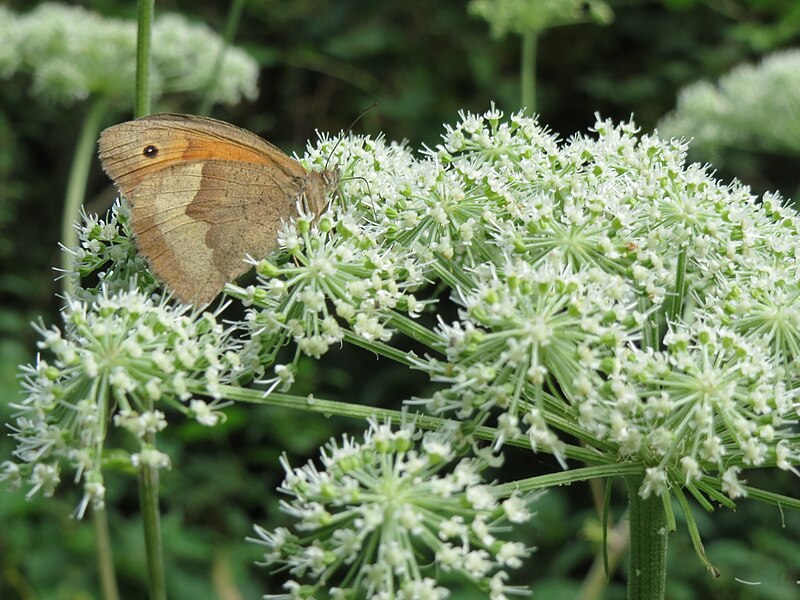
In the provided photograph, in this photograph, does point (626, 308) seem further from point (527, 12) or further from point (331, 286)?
point (527, 12)

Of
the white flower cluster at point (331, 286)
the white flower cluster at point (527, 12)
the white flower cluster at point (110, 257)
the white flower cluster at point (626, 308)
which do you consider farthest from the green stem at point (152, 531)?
the white flower cluster at point (527, 12)

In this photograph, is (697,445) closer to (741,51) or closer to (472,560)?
(472,560)

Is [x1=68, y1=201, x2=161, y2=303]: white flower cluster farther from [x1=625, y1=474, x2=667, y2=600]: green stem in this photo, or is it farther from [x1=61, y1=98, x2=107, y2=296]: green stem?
[x1=61, y1=98, x2=107, y2=296]: green stem

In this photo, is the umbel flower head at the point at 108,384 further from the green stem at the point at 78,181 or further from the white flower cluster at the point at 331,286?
the green stem at the point at 78,181

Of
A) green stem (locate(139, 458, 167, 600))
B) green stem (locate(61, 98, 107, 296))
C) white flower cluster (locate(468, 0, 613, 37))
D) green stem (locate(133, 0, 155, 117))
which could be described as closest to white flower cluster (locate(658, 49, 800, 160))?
white flower cluster (locate(468, 0, 613, 37))

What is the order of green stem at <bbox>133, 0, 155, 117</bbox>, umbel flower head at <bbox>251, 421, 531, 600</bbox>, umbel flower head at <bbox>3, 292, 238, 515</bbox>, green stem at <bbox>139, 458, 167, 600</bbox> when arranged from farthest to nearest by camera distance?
green stem at <bbox>133, 0, 155, 117</bbox> < green stem at <bbox>139, 458, 167, 600</bbox> < umbel flower head at <bbox>3, 292, 238, 515</bbox> < umbel flower head at <bbox>251, 421, 531, 600</bbox>

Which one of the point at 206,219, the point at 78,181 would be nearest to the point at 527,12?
the point at 78,181
